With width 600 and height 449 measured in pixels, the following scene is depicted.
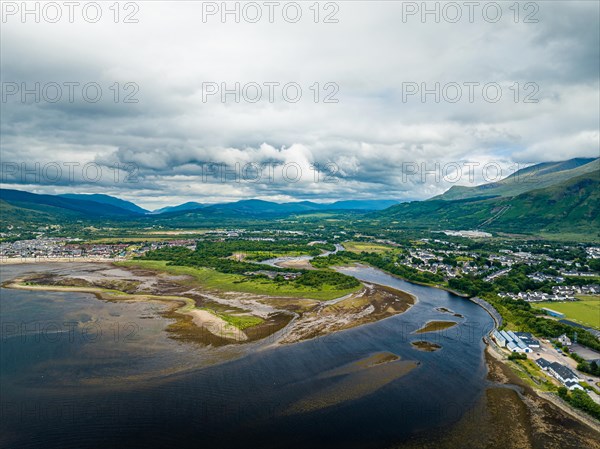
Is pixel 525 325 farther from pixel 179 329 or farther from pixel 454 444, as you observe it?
pixel 179 329

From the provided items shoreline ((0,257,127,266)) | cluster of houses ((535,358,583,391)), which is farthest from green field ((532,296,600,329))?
shoreline ((0,257,127,266))

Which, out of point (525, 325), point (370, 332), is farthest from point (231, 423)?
point (525, 325)

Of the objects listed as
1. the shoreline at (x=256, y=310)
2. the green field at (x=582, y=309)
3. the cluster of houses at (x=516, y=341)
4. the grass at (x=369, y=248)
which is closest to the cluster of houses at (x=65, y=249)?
the shoreline at (x=256, y=310)

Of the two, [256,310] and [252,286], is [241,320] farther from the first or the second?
[252,286]

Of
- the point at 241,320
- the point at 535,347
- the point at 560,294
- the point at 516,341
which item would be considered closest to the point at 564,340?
the point at 535,347

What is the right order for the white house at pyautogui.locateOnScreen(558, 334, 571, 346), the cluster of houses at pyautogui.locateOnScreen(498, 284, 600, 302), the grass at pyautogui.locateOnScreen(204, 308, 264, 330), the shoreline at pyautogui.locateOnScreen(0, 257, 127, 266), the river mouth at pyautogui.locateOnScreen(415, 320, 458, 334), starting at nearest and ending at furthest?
the white house at pyautogui.locateOnScreen(558, 334, 571, 346), the grass at pyautogui.locateOnScreen(204, 308, 264, 330), the river mouth at pyautogui.locateOnScreen(415, 320, 458, 334), the cluster of houses at pyautogui.locateOnScreen(498, 284, 600, 302), the shoreline at pyautogui.locateOnScreen(0, 257, 127, 266)

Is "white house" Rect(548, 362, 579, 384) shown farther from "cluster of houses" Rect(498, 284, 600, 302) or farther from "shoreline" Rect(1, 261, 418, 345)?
"cluster of houses" Rect(498, 284, 600, 302)
